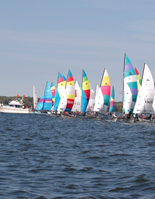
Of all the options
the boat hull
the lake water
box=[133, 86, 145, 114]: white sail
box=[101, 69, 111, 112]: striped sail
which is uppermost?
box=[101, 69, 111, 112]: striped sail

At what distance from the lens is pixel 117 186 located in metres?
14.5

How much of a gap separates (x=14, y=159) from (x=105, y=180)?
6.49 meters

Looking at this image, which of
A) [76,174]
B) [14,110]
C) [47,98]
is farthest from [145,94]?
[14,110]

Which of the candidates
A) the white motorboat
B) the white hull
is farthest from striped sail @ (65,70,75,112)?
the white hull

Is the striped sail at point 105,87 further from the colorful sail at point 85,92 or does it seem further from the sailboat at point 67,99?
the colorful sail at point 85,92

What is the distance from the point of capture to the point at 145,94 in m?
66.9

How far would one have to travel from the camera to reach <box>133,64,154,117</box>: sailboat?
217 feet

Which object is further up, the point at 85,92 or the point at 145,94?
the point at 85,92

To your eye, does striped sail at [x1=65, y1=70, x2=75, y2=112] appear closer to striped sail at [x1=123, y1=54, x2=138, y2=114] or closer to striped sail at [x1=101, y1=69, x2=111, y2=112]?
striped sail at [x1=101, y1=69, x2=111, y2=112]

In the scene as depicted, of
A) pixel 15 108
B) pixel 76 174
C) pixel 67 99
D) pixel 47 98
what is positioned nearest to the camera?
pixel 76 174

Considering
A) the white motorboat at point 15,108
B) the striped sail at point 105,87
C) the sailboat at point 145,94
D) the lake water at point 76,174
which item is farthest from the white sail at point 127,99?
the white motorboat at point 15,108

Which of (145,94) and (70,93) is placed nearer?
(145,94)

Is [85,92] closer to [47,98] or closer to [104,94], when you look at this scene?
[104,94]

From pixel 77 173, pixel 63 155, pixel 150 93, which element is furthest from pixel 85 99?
pixel 77 173
